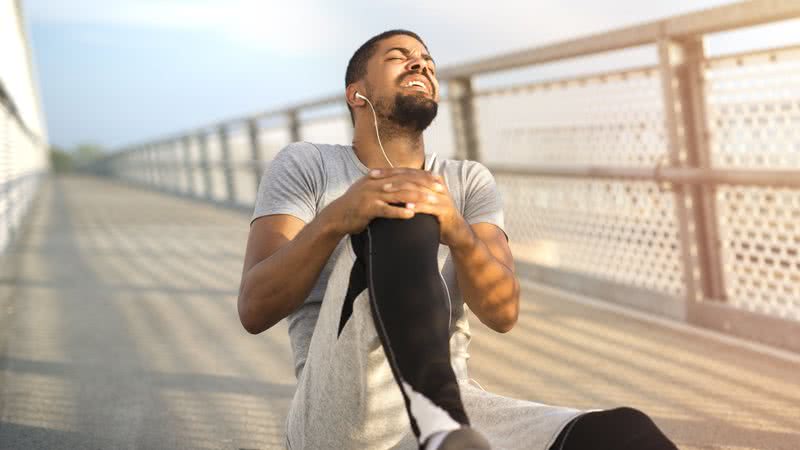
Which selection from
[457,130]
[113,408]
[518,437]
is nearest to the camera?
[518,437]

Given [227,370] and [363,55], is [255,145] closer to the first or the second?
[227,370]

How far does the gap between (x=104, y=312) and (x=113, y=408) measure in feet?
6.10

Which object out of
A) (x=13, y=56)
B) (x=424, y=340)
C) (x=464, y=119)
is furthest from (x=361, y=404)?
(x=13, y=56)

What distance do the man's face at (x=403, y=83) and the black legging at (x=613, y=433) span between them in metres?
0.95

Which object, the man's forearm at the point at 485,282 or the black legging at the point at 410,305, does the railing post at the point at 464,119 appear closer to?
the man's forearm at the point at 485,282

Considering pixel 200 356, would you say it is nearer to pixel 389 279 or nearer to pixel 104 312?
pixel 104 312

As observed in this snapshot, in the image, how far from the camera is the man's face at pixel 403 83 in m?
2.28

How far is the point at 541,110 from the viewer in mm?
4953

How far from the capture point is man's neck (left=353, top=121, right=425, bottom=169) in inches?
90.9

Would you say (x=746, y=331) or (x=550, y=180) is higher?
(x=550, y=180)

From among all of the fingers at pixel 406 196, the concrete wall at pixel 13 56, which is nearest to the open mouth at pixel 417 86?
the fingers at pixel 406 196

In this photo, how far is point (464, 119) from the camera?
5887 millimetres

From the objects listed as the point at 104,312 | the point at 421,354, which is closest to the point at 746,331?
the point at 421,354

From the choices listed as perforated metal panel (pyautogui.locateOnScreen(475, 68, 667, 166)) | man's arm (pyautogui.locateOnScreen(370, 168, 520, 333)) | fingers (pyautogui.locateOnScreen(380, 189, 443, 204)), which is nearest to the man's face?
man's arm (pyautogui.locateOnScreen(370, 168, 520, 333))
